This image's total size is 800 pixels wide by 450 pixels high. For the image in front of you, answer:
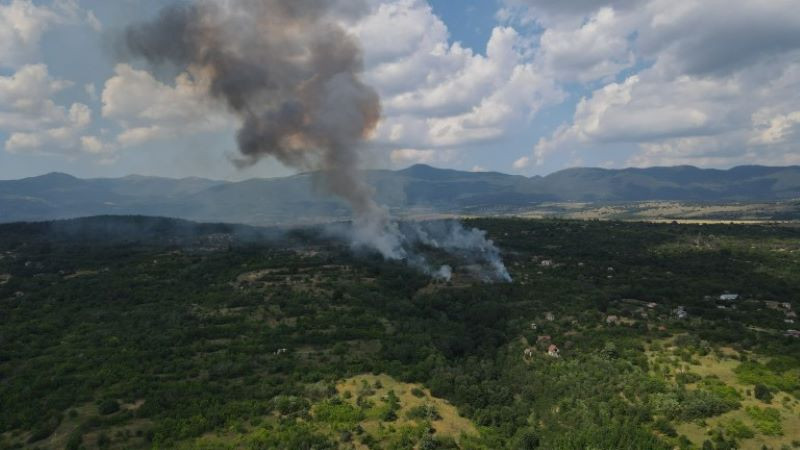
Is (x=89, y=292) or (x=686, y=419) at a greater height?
(x=89, y=292)

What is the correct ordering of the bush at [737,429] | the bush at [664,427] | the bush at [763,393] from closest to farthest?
1. the bush at [737,429]
2. the bush at [664,427]
3. the bush at [763,393]

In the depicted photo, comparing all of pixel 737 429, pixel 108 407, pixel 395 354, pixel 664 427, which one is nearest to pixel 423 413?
pixel 395 354

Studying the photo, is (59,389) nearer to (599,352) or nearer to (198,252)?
(599,352)

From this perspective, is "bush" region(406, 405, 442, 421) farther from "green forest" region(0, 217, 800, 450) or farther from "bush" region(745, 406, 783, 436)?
"bush" region(745, 406, 783, 436)

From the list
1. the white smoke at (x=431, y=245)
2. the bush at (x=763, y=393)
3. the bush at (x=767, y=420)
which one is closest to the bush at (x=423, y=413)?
the bush at (x=767, y=420)

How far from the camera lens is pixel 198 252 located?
4609 inches

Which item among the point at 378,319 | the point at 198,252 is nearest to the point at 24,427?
the point at 378,319

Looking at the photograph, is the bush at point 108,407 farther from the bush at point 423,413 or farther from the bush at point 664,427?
the bush at point 664,427

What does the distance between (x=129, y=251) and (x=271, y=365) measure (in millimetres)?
77542

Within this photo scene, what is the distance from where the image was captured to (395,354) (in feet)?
184

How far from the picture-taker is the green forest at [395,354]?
→ 129 ft

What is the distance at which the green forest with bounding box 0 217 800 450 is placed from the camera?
39406 millimetres

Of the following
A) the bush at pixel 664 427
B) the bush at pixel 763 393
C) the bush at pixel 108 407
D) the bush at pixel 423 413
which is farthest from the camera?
the bush at pixel 423 413

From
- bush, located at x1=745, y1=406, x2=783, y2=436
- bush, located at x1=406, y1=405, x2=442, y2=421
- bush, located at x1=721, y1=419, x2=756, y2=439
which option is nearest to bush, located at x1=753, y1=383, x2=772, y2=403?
bush, located at x1=745, y1=406, x2=783, y2=436
